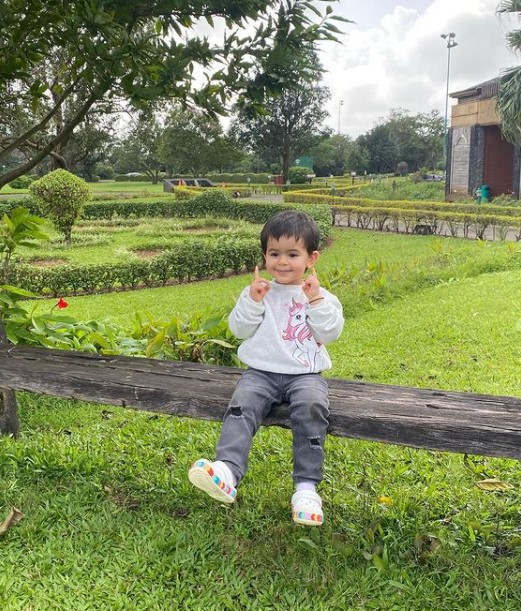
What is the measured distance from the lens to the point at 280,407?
8.17 feet

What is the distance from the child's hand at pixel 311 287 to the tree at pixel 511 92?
21.1m

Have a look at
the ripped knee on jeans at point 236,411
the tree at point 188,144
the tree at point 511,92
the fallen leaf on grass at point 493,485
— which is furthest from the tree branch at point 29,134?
the tree at point 188,144

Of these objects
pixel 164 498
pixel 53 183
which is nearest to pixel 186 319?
pixel 164 498

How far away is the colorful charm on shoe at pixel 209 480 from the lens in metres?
2.04

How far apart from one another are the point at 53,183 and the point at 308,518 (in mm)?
13534

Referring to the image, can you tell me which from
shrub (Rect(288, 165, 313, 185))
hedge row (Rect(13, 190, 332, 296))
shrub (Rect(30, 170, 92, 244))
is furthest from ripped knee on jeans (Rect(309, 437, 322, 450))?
shrub (Rect(288, 165, 313, 185))

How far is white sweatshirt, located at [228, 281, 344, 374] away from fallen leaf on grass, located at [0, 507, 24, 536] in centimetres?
109

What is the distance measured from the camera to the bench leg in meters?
3.22

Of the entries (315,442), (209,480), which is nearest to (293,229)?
(315,442)

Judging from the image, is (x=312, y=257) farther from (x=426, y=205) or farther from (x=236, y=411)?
(x=426, y=205)

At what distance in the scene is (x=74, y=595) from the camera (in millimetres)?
2062

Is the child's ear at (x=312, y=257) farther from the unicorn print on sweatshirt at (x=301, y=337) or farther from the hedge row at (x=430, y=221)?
the hedge row at (x=430, y=221)

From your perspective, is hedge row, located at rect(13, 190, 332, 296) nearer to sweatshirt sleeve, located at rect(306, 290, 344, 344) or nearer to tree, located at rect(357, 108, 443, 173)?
sweatshirt sleeve, located at rect(306, 290, 344, 344)

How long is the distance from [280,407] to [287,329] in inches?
12.6
